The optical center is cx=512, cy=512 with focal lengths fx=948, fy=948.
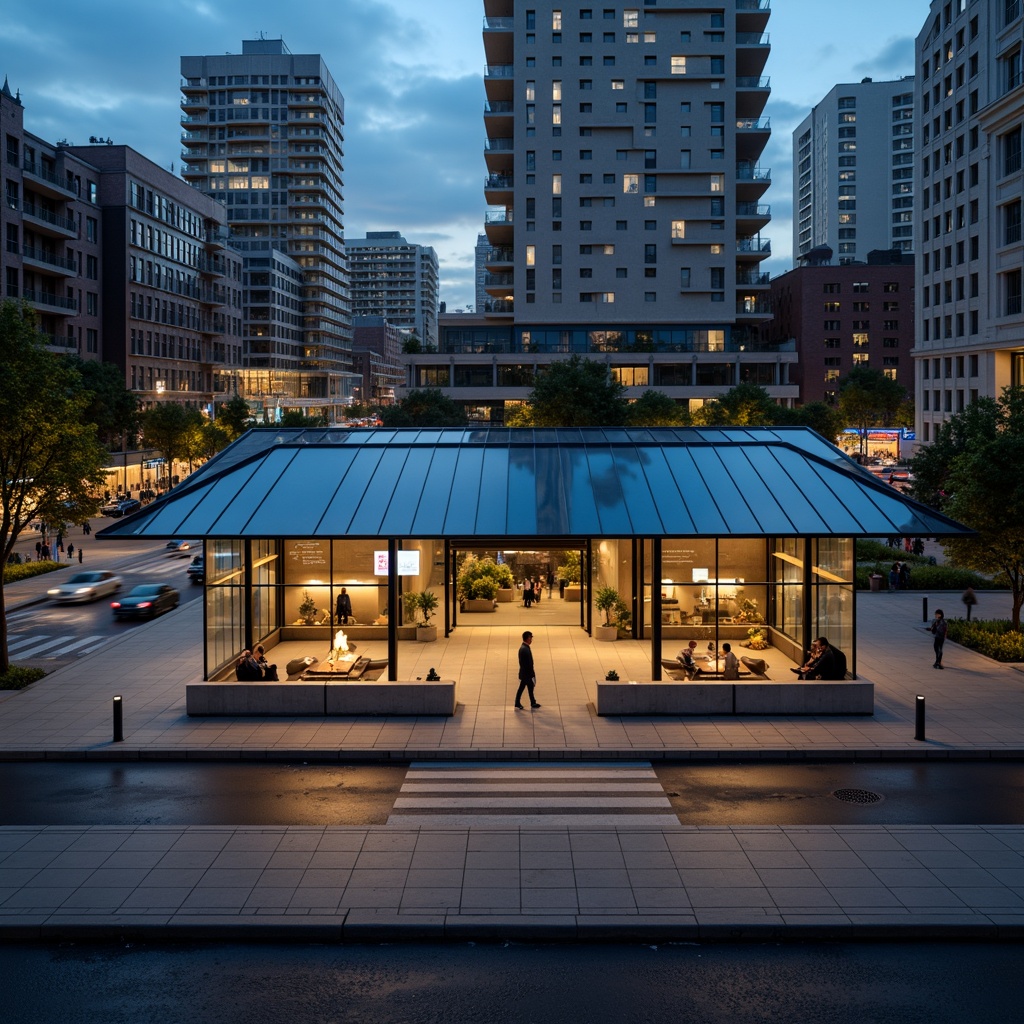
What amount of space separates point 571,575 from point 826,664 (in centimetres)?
1325

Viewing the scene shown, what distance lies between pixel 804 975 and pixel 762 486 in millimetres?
14380

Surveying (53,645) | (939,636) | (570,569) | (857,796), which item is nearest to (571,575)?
(570,569)

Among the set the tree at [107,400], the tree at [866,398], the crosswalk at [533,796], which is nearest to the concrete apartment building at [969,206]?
the tree at [866,398]

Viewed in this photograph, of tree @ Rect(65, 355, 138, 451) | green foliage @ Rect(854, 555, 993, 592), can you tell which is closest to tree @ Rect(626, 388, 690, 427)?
green foliage @ Rect(854, 555, 993, 592)

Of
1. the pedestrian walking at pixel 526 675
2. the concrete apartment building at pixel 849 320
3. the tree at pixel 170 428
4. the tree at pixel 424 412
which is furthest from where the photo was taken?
the concrete apartment building at pixel 849 320

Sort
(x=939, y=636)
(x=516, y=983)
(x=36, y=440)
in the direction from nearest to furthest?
(x=516, y=983)
(x=36, y=440)
(x=939, y=636)

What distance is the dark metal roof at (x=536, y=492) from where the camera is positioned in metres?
21.6

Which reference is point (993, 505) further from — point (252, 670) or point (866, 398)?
point (866, 398)

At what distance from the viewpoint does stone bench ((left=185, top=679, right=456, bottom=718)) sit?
809 inches

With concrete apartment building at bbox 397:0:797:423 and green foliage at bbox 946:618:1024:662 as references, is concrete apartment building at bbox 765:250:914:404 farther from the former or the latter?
A: green foliage at bbox 946:618:1024:662

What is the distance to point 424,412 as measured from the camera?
8150 centimetres

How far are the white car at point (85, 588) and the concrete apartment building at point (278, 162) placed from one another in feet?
379

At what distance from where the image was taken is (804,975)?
10578 millimetres

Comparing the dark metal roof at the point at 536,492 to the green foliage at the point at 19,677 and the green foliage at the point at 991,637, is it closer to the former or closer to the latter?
the green foliage at the point at 19,677
